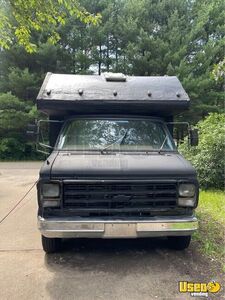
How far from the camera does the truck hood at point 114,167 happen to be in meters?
4.32

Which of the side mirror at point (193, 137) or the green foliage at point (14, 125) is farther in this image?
the green foliage at point (14, 125)

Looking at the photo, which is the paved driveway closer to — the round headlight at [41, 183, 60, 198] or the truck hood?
the round headlight at [41, 183, 60, 198]

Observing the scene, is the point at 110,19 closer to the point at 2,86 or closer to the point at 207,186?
the point at 2,86

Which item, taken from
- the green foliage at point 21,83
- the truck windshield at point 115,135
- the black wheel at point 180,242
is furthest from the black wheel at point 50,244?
the green foliage at point 21,83

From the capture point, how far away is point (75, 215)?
4.36 m

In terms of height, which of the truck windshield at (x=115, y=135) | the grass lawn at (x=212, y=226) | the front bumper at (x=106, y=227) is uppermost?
the truck windshield at (x=115, y=135)

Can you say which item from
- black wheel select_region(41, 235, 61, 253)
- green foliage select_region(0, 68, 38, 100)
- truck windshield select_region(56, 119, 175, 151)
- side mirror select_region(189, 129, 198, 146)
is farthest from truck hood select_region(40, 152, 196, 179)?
green foliage select_region(0, 68, 38, 100)

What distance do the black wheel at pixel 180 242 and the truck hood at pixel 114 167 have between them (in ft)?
3.49

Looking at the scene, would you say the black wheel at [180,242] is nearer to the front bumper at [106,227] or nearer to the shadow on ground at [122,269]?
the shadow on ground at [122,269]

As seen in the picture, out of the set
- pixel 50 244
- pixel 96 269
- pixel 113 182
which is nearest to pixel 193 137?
pixel 113 182

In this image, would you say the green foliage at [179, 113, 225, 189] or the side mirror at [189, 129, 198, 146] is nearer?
the side mirror at [189, 129, 198, 146]

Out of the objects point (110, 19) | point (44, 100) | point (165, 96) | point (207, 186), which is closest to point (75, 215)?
point (44, 100)

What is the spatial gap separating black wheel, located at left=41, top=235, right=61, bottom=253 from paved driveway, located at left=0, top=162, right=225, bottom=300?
10 centimetres

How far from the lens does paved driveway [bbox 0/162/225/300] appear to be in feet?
12.5
